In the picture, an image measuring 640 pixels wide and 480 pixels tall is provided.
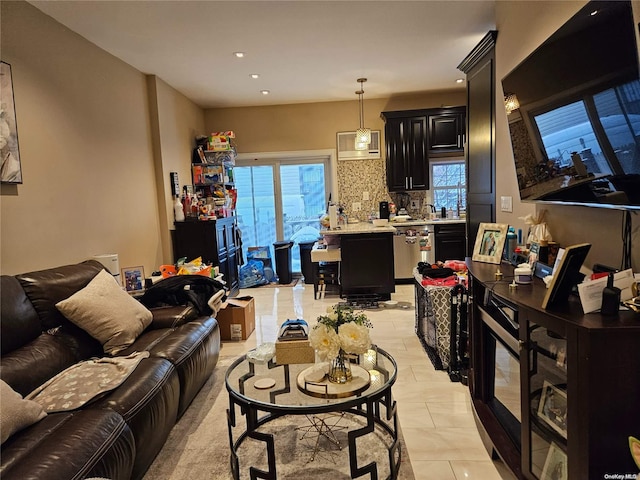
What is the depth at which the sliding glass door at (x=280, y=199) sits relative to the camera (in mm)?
6449

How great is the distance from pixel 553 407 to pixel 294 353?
120 centimetres

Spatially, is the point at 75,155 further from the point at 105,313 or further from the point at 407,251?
the point at 407,251

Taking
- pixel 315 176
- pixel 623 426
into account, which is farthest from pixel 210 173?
pixel 623 426

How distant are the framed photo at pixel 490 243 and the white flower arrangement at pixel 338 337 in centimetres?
105

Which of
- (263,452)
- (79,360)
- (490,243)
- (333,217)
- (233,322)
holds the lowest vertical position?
(263,452)

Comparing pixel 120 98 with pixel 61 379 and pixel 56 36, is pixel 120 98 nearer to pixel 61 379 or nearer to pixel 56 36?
pixel 56 36

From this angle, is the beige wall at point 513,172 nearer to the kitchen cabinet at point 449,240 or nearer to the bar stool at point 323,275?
the kitchen cabinet at point 449,240

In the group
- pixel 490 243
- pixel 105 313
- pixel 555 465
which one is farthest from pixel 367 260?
pixel 555 465

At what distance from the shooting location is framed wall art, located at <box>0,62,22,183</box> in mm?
2434

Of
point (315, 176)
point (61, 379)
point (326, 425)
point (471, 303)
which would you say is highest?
point (315, 176)

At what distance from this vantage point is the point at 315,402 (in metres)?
1.74

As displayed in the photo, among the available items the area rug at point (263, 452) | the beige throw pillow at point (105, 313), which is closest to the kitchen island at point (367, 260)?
the area rug at point (263, 452)

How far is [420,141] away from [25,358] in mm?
5226

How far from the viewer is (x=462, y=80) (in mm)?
5348
